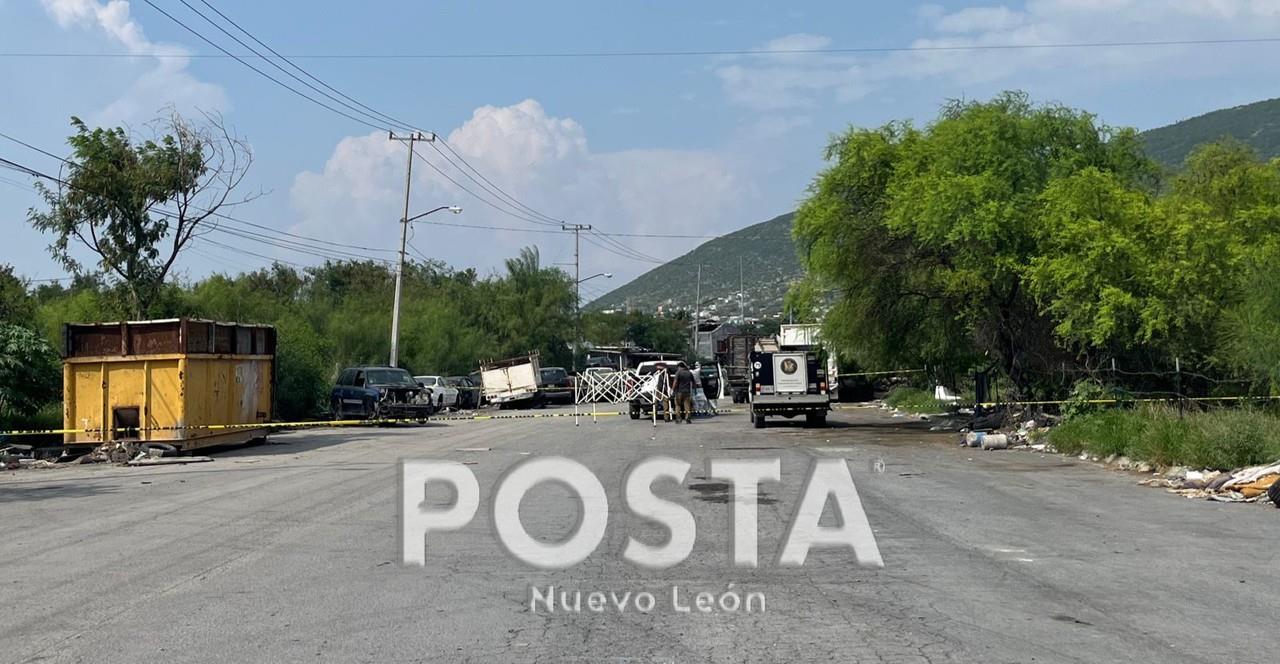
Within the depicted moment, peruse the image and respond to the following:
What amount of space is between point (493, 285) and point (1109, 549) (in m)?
69.5

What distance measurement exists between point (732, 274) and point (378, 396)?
139 m

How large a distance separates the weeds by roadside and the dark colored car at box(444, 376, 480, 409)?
1306 inches

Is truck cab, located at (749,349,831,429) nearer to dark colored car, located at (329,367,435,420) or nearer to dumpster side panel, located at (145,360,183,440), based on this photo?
dark colored car, located at (329,367,435,420)

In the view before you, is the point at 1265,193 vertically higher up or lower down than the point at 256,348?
higher up

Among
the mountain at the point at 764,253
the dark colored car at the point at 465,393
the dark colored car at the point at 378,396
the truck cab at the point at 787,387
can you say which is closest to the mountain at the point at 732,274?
the mountain at the point at 764,253

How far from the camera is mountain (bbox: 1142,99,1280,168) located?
152 meters

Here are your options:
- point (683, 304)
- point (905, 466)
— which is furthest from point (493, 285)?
point (683, 304)

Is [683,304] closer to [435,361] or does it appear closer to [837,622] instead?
[435,361]

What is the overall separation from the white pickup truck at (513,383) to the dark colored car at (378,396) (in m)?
12.0

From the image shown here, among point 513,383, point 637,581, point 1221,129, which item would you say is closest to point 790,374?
point 513,383

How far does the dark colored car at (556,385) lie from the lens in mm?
56094

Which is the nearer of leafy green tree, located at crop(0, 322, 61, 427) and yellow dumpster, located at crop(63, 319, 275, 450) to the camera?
yellow dumpster, located at crop(63, 319, 275, 450)

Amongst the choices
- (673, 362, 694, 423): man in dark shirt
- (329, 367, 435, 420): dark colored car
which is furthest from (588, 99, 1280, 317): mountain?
(673, 362, 694, 423): man in dark shirt

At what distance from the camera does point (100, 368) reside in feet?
80.7
